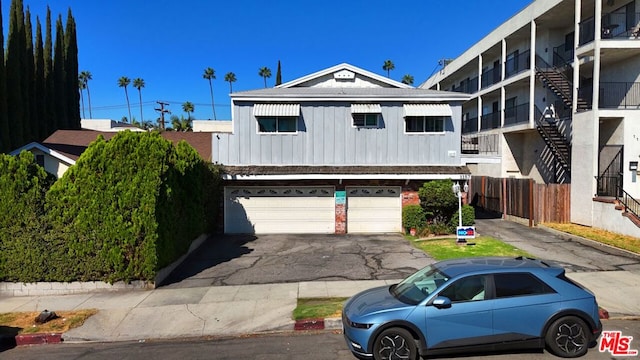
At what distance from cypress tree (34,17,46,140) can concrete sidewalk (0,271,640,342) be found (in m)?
37.0

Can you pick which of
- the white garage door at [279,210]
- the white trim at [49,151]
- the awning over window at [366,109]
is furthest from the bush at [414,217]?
the white trim at [49,151]

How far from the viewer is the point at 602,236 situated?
14.3 meters

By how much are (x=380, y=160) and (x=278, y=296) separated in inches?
367

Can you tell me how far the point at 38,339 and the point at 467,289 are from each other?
25.4 feet

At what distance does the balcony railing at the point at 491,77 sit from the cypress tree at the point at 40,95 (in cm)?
4227

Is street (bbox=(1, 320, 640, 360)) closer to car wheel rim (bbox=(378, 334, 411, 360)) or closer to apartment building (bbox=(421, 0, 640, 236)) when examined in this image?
car wheel rim (bbox=(378, 334, 411, 360))

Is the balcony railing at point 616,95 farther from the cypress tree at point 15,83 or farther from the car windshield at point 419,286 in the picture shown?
the cypress tree at point 15,83

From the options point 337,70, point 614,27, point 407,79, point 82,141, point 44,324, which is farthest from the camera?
point 407,79

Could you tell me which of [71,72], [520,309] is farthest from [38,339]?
[71,72]

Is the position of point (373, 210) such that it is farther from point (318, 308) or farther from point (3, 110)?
point (3, 110)

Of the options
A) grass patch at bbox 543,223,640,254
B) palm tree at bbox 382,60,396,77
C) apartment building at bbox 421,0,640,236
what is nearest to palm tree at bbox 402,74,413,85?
palm tree at bbox 382,60,396,77

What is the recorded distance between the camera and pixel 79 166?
32.1ft

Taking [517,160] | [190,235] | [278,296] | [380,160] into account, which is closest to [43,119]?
[190,235]

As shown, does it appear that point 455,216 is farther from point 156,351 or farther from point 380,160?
point 156,351
